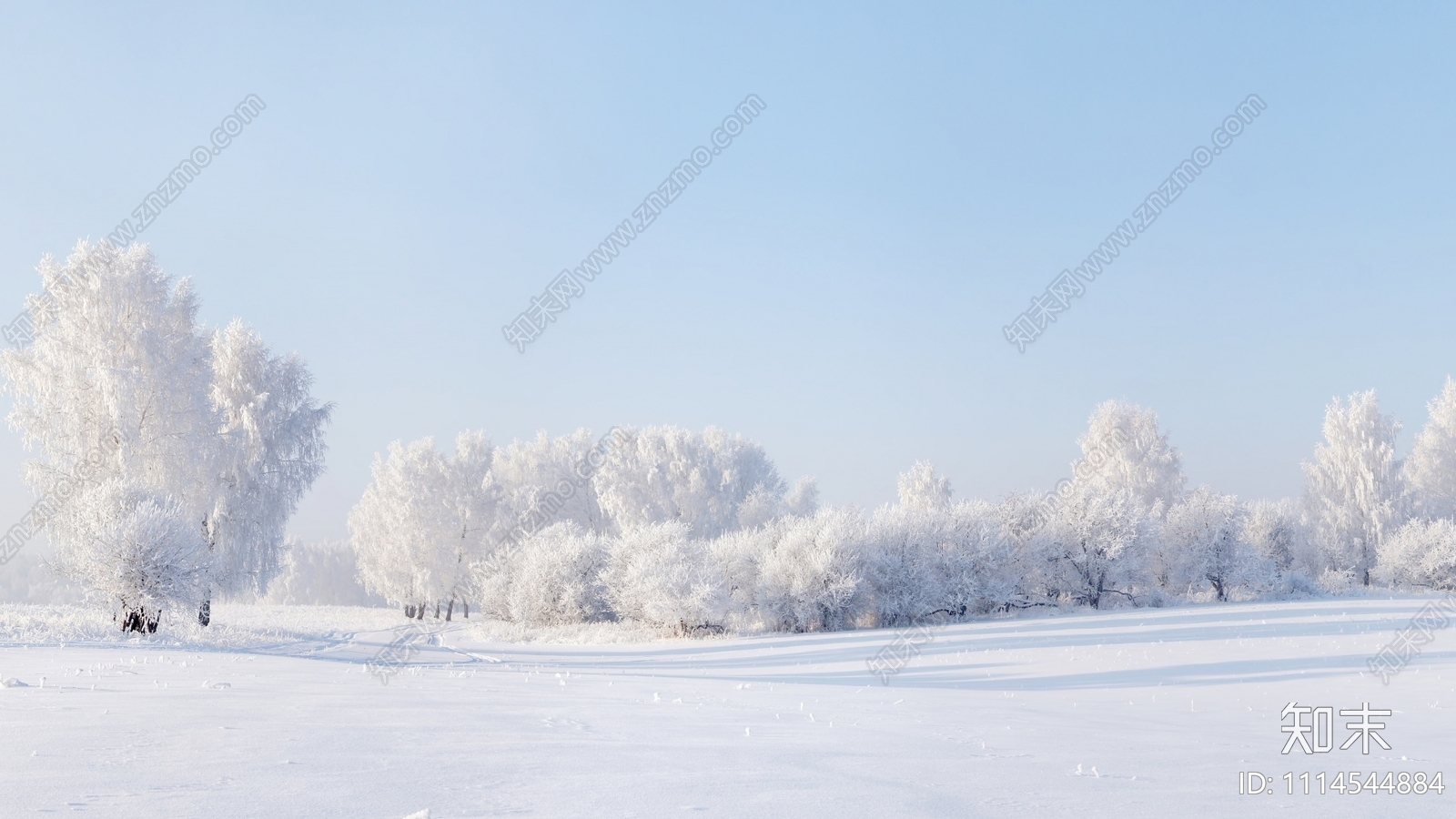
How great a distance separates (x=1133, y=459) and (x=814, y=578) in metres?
27.8

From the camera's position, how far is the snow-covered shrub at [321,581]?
77.2m

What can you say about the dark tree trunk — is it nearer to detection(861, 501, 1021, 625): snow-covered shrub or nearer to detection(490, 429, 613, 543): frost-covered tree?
detection(861, 501, 1021, 625): snow-covered shrub

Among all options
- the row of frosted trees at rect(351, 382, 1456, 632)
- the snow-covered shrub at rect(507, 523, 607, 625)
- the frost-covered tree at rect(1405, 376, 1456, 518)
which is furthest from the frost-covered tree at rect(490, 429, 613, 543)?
the frost-covered tree at rect(1405, 376, 1456, 518)

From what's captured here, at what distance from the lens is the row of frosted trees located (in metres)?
28.7

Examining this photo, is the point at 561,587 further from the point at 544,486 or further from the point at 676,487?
the point at 544,486

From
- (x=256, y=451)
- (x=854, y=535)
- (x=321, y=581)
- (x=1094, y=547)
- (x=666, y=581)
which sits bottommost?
(x=321, y=581)

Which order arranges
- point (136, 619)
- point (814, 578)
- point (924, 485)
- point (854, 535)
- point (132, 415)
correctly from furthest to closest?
point (924, 485) → point (854, 535) → point (814, 578) → point (132, 415) → point (136, 619)

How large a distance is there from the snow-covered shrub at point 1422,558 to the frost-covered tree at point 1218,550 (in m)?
7.04

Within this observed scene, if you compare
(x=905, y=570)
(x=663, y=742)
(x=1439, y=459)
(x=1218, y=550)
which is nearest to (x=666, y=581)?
(x=905, y=570)

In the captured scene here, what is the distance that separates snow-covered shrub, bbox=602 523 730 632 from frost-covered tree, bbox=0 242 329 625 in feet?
37.7

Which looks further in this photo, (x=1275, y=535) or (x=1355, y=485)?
(x=1355, y=485)

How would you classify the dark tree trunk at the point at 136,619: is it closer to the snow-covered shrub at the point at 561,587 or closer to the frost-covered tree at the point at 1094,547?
the snow-covered shrub at the point at 561,587

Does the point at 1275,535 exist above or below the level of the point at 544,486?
below

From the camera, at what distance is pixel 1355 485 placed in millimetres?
43562
